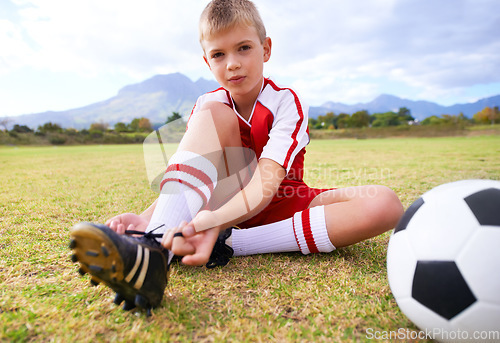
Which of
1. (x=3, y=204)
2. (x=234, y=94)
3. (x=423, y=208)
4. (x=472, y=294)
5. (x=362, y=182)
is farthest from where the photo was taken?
(x=362, y=182)

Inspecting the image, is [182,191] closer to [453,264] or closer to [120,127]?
[453,264]

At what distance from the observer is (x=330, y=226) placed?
4.34 feet

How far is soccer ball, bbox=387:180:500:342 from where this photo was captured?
2.49 ft

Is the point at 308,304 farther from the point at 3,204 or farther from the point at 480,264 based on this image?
the point at 3,204

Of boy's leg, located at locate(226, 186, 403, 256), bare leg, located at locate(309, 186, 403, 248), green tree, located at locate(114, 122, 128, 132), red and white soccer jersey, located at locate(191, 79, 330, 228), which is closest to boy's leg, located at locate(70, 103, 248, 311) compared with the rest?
red and white soccer jersey, located at locate(191, 79, 330, 228)

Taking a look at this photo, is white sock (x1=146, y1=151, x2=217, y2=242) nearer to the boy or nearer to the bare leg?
the boy

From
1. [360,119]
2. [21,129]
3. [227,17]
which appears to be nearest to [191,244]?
[227,17]

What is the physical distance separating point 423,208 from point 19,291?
54.9 inches

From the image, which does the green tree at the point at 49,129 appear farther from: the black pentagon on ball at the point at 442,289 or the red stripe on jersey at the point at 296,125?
the black pentagon on ball at the point at 442,289

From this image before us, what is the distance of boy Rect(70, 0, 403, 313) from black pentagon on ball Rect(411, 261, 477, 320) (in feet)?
1.44

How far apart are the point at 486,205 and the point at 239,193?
783 mm

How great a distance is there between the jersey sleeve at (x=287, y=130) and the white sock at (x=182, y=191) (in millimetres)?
269

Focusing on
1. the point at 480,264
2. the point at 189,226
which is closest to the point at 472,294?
the point at 480,264

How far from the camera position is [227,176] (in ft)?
5.27
